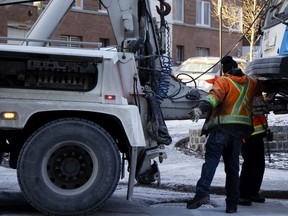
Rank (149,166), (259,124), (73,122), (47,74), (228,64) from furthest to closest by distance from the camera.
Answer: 1. (259,124)
2. (228,64)
3. (149,166)
4. (47,74)
5. (73,122)

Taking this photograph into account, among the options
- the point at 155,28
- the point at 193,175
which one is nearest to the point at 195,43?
the point at 193,175

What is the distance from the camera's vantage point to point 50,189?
22.6 feet

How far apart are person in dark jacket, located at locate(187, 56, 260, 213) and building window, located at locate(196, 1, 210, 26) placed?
28.8 m

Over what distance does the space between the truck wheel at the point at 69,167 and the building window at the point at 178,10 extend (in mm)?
28147

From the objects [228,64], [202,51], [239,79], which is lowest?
[239,79]

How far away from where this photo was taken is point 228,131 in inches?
305

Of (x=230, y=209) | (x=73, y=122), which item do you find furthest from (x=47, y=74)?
(x=230, y=209)

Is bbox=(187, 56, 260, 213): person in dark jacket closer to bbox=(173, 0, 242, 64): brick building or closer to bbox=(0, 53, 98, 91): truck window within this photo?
bbox=(0, 53, 98, 91): truck window

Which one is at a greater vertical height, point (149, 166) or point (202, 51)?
point (202, 51)

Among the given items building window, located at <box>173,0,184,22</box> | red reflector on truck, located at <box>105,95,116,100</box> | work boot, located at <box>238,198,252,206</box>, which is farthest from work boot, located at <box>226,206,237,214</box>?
building window, located at <box>173,0,184,22</box>

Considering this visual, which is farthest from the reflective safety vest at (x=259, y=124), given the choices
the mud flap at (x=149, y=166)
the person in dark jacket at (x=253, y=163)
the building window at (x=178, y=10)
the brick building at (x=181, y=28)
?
the building window at (x=178, y=10)

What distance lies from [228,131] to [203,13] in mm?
29582

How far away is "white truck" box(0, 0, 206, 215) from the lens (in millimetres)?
6855

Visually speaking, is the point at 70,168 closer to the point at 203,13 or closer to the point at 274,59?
the point at 274,59
